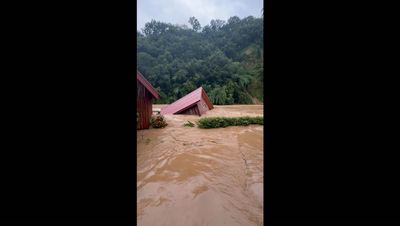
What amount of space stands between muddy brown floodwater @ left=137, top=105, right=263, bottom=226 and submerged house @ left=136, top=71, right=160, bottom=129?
71 centimetres

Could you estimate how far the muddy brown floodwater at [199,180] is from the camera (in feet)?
9.64

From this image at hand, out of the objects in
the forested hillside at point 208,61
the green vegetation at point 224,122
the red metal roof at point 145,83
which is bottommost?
the green vegetation at point 224,122

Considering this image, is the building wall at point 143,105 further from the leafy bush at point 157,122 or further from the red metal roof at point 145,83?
the leafy bush at point 157,122

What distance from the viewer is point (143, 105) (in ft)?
25.2

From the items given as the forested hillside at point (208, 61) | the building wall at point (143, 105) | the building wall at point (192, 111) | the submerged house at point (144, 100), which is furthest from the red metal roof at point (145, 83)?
the forested hillside at point (208, 61)

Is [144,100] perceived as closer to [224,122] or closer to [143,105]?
[143,105]

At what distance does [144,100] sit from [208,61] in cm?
2037

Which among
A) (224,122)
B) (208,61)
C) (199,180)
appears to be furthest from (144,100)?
(208,61)

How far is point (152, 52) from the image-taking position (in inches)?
1193

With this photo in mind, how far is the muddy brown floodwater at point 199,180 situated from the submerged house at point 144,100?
0.71m
